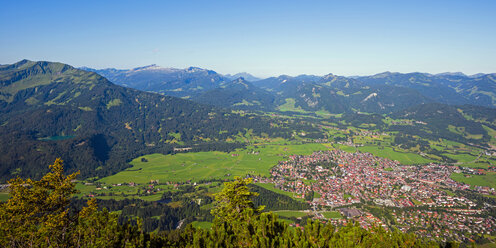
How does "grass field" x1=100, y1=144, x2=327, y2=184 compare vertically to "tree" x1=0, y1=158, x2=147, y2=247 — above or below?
below

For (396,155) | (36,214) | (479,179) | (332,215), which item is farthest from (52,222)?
(396,155)

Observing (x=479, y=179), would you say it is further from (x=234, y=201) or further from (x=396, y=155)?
(x=234, y=201)

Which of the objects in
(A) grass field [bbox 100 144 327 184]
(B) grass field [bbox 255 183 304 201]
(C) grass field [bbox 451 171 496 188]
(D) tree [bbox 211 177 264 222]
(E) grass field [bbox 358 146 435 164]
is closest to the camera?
(D) tree [bbox 211 177 264 222]

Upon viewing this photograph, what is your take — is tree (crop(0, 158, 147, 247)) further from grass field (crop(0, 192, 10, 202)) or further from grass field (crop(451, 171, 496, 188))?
grass field (crop(451, 171, 496, 188))

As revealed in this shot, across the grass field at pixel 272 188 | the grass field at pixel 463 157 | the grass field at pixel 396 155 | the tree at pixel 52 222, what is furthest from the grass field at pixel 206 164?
the tree at pixel 52 222

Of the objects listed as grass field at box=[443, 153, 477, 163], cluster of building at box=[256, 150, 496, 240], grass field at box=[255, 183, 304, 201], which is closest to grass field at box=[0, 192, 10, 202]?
grass field at box=[255, 183, 304, 201]

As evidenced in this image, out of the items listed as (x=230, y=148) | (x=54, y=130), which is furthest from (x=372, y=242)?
(x=54, y=130)

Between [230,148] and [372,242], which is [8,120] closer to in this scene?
[230,148]
